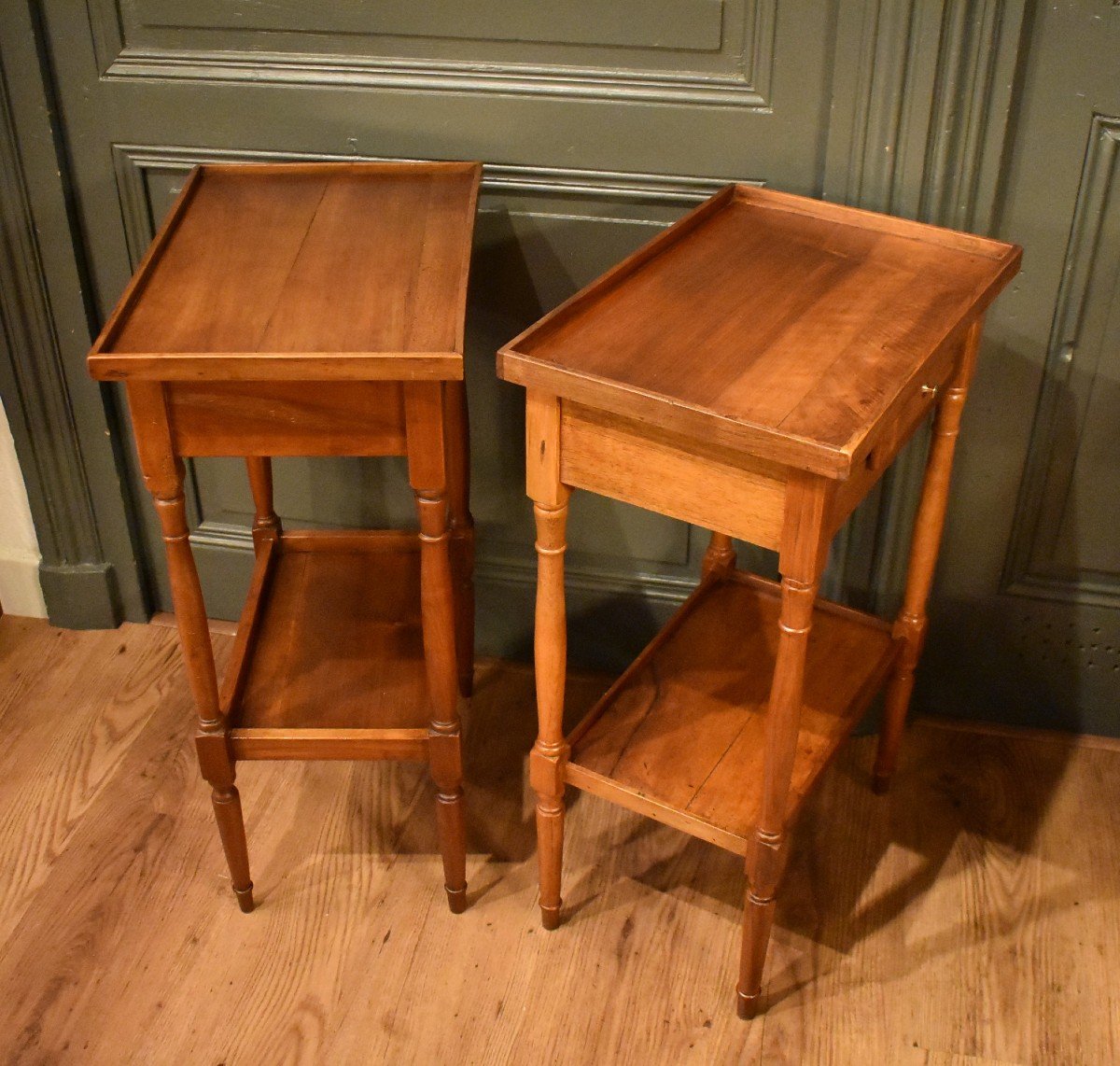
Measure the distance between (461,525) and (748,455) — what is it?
0.80 m

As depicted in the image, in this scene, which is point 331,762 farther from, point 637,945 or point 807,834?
point 807,834

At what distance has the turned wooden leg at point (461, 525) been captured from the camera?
1.99 m

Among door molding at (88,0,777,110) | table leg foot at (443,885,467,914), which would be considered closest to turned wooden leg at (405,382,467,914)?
table leg foot at (443,885,467,914)

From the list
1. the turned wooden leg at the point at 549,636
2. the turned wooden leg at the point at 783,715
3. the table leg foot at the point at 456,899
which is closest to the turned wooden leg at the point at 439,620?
the table leg foot at the point at 456,899

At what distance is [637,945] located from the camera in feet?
6.41

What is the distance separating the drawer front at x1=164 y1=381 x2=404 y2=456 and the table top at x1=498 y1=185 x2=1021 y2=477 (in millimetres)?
181

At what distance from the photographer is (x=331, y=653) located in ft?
6.47

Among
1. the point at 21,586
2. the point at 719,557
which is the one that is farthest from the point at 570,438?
the point at 21,586

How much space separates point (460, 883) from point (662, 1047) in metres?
0.37

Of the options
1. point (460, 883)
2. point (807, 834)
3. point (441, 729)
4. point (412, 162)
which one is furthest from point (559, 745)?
point (412, 162)

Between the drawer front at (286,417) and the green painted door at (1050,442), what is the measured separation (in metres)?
0.97

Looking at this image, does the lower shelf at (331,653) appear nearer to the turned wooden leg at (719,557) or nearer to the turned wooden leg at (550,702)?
the turned wooden leg at (550,702)

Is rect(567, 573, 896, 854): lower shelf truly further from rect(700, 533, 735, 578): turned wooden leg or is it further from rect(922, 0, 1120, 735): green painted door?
rect(922, 0, 1120, 735): green painted door

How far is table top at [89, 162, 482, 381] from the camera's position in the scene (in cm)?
148
